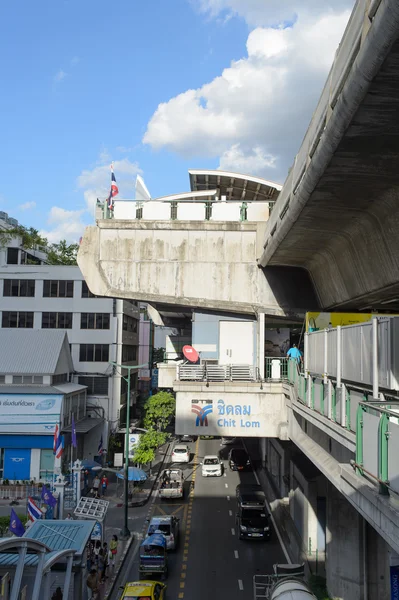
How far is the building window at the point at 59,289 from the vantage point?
4809 centimetres

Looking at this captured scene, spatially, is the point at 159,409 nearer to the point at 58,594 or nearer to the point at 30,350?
the point at 30,350

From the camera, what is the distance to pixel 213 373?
2042 centimetres

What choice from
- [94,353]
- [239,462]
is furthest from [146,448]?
[94,353]

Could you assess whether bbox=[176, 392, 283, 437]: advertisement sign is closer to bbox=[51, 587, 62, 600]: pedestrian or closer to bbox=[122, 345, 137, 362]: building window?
bbox=[51, 587, 62, 600]: pedestrian

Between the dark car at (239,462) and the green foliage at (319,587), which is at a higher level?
the green foliage at (319,587)

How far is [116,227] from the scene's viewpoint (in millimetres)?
21891

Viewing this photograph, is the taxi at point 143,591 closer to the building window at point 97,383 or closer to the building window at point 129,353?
the building window at point 97,383

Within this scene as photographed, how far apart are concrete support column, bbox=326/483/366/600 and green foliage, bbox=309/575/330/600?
0.31 m

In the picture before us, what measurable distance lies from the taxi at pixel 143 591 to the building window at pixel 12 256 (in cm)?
3838

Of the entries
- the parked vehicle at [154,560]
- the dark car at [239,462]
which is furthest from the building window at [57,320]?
the parked vehicle at [154,560]

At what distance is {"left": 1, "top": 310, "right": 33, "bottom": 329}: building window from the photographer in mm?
48000

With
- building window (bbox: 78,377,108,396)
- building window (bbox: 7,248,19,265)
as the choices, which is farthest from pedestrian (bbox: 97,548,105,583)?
building window (bbox: 7,248,19,265)

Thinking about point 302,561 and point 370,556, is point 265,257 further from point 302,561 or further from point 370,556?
point 302,561

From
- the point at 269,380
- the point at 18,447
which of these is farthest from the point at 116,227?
the point at 18,447
